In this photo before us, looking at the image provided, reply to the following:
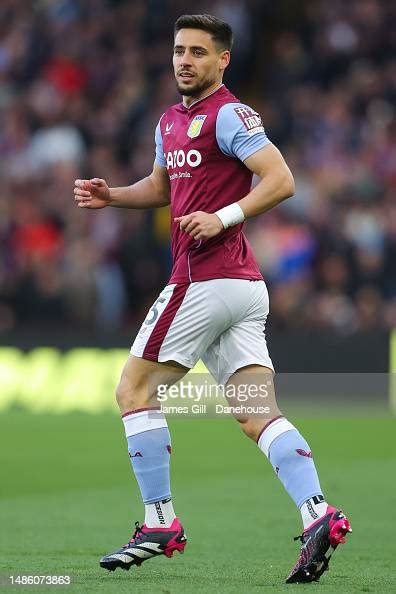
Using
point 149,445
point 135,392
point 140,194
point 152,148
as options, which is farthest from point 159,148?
point 152,148

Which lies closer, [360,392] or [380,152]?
[360,392]

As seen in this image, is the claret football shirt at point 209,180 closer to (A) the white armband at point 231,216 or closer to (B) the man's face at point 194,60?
(B) the man's face at point 194,60

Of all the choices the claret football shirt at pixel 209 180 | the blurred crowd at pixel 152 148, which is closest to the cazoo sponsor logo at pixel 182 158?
the claret football shirt at pixel 209 180

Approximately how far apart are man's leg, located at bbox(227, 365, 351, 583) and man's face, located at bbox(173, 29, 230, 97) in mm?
1299

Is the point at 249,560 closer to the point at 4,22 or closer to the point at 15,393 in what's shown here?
the point at 15,393

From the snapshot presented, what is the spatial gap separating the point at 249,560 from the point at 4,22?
1444 cm

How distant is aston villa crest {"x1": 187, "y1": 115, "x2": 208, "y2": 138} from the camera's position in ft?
20.3

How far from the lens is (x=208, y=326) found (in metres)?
6.18

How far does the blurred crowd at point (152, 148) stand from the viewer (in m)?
16.1

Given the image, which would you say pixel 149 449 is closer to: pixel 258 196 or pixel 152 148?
pixel 258 196

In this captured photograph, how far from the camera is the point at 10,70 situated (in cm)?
1902

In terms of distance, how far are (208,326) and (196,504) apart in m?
3.13

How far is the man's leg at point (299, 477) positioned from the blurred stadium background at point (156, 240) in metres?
2.71

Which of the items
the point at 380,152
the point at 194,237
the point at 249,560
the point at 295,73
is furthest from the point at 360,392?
the point at 194,237
